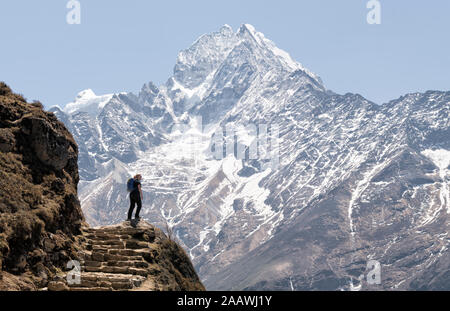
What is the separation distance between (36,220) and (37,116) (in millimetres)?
7232

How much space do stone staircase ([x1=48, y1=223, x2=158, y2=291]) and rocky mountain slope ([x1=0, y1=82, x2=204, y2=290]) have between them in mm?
44

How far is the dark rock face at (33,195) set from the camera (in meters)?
28.0

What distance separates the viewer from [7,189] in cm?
2986

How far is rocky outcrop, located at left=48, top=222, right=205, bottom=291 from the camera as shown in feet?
94.8

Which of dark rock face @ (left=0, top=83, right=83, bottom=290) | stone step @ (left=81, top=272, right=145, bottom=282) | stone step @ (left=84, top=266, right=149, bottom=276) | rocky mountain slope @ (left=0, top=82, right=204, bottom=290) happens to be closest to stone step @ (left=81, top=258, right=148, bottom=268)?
rocky mountain slope @ (left=0, top=82, right=204, bottom=290)

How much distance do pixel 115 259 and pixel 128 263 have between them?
977 millimetres

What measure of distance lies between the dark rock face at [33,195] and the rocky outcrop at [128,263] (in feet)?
3.45

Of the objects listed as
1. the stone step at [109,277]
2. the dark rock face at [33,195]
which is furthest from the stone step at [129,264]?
the dark rock face at [33,195]
